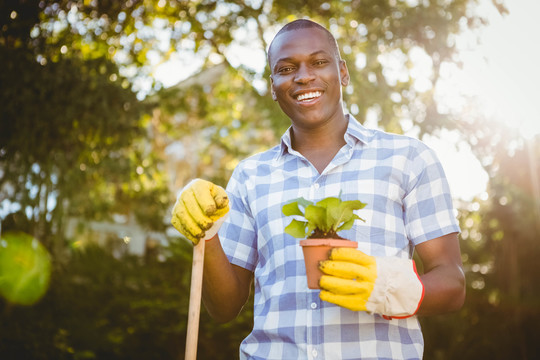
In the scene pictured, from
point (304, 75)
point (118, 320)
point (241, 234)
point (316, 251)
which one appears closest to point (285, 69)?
point (304, 75)

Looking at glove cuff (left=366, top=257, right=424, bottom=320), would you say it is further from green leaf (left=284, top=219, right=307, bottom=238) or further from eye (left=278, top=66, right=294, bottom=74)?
eye (left=278, top=66, right=294, bottom=74)

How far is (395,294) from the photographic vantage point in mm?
1524

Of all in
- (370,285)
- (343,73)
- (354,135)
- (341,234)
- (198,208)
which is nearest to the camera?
(370,285)

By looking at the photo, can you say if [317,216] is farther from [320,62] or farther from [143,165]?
[143,165]

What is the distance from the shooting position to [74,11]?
6258 mm

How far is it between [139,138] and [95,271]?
2.29 meters

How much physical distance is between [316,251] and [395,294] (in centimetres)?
27

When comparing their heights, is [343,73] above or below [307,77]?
above

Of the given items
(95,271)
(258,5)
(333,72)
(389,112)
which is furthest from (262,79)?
(333,72)

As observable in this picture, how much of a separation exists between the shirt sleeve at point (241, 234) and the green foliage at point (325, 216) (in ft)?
1.48

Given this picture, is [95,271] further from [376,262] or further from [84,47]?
[376,262]

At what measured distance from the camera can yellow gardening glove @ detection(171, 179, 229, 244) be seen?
68.2 inches

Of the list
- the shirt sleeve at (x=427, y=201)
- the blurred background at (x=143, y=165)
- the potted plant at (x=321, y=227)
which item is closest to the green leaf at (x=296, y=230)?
the potted plant at (x=321, y=227)

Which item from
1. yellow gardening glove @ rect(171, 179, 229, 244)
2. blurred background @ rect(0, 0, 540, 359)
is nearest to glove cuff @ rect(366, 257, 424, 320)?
yellow gardening glove @ rect(171, 179, 229, 244)
